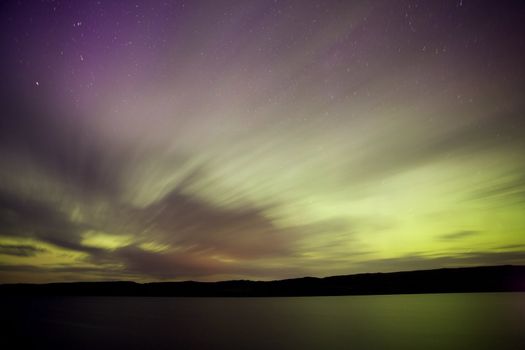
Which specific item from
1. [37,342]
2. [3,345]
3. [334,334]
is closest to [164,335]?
[37,342]

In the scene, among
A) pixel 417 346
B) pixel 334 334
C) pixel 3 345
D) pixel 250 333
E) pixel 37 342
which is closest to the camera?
pixel 417 346

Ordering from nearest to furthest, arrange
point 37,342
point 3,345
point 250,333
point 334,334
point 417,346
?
point 417,346, point 3,345, point 37,342, point 334,334, point 250,333

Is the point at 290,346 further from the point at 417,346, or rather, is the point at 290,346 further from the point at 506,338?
the point at 506,338

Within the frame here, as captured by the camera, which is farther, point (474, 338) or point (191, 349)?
point (474, 338)

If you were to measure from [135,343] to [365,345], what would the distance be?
27042mm

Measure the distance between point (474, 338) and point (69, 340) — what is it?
168ft

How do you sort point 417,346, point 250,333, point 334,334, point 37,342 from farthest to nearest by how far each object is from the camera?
point 250,333
point 334,334
point 37,342
point 417,346

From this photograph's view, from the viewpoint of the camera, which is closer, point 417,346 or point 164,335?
point 417,346

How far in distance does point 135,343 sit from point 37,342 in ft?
43.9

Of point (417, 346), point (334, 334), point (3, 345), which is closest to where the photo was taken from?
point (417, 346)

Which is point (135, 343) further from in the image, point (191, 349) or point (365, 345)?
point (365, 345)

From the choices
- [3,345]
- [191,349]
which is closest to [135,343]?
[191,349]

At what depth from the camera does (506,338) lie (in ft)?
127

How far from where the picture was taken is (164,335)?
48281 mm
